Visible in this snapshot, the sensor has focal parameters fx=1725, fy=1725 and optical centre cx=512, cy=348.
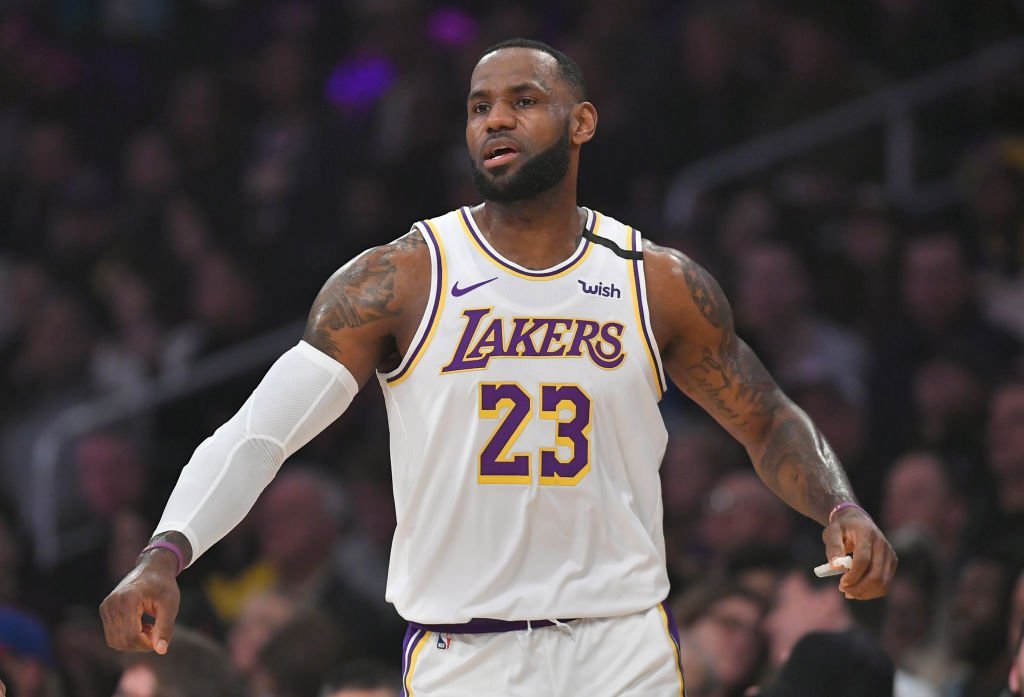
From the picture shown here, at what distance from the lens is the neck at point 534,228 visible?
4145mm

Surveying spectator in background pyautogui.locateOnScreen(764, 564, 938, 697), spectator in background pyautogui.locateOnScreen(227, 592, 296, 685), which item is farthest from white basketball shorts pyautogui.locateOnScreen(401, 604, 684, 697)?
spectator in background pyautogui.locateOnScreen(227, 592, 296, 685)

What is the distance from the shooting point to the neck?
13.6 feet

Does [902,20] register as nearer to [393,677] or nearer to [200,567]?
[200,567]

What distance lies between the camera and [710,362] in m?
4.23

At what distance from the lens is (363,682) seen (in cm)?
499

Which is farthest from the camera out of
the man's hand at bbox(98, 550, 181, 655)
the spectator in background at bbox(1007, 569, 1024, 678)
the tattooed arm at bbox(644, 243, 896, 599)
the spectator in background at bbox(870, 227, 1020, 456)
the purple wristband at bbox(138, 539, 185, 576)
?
the spectator in background at bbox(870, 227, 1020, 456)

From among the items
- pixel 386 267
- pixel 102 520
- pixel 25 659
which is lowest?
pixel 102 520

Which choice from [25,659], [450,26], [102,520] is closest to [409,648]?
[25,659]

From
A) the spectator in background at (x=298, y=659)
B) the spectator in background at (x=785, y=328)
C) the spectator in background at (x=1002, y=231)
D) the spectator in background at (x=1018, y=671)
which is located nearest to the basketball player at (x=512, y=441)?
the spectator in background at (x=1018, y=671)

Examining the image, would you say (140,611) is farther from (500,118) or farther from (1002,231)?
(1002,231)

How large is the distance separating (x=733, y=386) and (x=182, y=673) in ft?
5.64

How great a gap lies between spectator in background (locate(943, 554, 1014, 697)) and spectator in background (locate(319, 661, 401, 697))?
2.02 m

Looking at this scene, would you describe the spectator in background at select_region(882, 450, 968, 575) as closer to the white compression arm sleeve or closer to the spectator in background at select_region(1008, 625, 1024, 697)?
the spectator in background at select_region(1008, 625, 1024, 697)

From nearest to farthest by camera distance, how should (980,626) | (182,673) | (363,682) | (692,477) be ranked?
(182,673)
(363,682)
(980,626)
(692,477)
